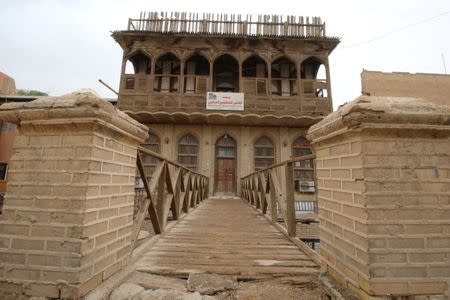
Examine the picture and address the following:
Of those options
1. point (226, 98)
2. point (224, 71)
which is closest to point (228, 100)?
point (226, 98)

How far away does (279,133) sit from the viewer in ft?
42.6

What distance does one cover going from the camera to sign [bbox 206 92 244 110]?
1210cm

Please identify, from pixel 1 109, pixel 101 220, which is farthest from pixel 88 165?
pixel 1 109

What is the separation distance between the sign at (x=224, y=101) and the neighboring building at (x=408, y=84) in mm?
10502

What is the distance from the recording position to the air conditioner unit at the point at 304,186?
40.9ft

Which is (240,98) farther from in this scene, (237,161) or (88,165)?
(88,165)

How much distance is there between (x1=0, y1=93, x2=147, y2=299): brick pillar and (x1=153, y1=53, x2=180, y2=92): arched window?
12.8 metres

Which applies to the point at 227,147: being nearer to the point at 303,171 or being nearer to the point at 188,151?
the point at 188,151

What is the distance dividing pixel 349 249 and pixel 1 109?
2.66m

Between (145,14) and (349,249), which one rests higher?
(145,14)

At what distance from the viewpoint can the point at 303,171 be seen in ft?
41.9

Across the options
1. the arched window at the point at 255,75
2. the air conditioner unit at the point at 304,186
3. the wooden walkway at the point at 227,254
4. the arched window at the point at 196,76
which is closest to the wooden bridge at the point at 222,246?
the wooden walkway at the point at 227,254

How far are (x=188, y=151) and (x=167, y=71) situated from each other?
208 inches

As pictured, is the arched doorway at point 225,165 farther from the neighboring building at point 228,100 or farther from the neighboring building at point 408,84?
the neighboring building at point 408,84
